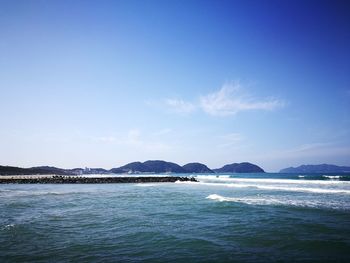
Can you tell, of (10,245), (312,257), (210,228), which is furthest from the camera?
(210,228)

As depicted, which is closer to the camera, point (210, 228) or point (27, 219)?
point (210, 228)

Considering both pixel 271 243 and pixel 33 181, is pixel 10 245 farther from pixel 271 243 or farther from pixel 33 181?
pixel 33 181

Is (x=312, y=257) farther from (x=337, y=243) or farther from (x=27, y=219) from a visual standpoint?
(x=27, y=219)

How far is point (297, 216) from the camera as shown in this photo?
15.8m

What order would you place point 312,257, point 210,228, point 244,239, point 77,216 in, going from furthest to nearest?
point 77,216
point 210,228
point 244,239
point 312,257

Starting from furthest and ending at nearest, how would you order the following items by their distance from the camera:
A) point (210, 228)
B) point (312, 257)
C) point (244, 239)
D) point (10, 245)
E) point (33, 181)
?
1. point (33, 181)
2. point (210, 228)
3. point (244, 239)
4. point (10, 245)
5. point (312, 257)

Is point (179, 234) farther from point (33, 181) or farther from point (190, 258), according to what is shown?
point (33, 181)

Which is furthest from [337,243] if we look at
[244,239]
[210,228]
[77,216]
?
[77,216]

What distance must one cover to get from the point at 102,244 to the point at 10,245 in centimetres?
325

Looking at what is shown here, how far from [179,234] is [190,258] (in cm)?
311

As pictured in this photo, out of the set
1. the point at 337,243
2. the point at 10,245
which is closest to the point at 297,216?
the point at 337,243

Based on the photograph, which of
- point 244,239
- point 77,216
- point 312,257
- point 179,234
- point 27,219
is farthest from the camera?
point 77,216

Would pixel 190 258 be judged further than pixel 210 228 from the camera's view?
No

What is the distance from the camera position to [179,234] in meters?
11.9
